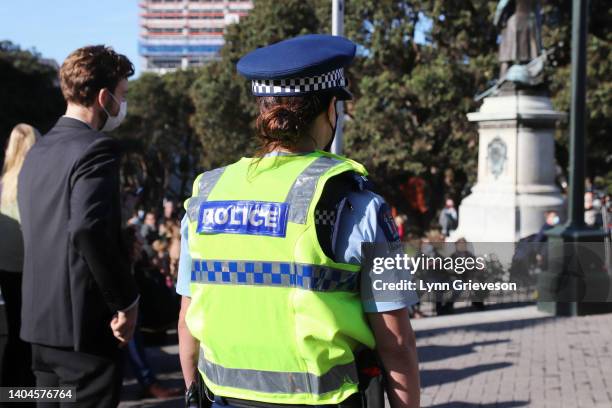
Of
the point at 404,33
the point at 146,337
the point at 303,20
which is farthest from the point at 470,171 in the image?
the point at 146,337

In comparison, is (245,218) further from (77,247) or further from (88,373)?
(88,373)

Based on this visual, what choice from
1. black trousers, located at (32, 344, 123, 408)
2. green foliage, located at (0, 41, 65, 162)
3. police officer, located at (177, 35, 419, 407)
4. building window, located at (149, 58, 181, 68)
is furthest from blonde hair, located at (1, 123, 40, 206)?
building window, located at (149, 58, 181, 68)

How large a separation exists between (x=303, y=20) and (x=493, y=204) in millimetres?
16191

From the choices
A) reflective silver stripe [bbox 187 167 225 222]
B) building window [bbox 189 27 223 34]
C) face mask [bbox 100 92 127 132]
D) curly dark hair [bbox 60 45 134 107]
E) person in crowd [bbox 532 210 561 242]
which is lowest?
person in crowd [bbox 532 210 561 242]

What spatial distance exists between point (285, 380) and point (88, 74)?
1.77 meters

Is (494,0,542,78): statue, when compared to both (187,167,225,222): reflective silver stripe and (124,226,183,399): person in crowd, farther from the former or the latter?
(187,167,225,222): reflective silver stripe

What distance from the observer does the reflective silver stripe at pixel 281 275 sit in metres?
2.18

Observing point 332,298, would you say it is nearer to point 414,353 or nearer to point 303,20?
point 414,353

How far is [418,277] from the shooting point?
338 cm

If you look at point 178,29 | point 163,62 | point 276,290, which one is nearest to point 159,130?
point 276,290

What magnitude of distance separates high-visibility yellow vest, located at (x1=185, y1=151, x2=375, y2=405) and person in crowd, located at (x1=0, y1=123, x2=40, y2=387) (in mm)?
2204

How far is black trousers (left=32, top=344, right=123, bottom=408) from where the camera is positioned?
326cm

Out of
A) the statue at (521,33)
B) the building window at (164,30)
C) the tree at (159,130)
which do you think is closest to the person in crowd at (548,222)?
the statue at (521,33)

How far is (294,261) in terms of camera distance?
7.22 feet
